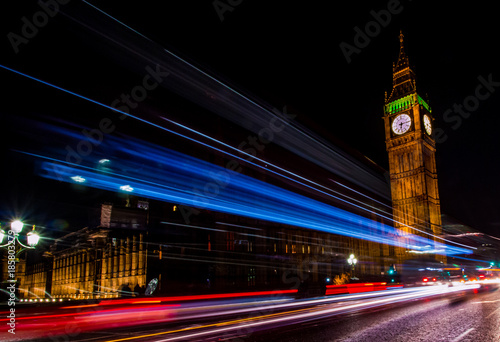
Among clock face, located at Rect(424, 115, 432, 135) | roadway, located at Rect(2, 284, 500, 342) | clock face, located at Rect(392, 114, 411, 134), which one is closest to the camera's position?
roadway, located at Rect(2, 284, 500, 342)

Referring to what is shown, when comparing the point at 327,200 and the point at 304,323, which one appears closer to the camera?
the point at 304,323

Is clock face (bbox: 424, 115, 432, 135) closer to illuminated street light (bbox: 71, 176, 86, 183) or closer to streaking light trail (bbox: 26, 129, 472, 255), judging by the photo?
streaking light trail (bbox: 26, 129, 472, 255)

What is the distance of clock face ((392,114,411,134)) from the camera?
70062 millimetres

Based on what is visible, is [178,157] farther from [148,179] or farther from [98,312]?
[98,312]

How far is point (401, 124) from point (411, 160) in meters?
8.07

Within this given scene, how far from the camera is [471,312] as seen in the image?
408 inches

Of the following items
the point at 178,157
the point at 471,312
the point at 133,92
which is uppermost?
the point at 133,92

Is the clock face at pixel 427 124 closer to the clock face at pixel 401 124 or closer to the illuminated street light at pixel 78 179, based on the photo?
the clock face at pixel 401 124

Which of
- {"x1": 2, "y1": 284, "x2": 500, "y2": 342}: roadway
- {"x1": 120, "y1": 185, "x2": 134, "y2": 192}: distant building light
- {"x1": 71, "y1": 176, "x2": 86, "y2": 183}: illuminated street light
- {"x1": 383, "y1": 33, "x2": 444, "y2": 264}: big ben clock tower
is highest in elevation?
{"x1": 383, "y1": 33, "x2": 444, "y2": 264}: big ben clock tower

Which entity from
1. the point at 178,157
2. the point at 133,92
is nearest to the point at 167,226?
the point at 178,157

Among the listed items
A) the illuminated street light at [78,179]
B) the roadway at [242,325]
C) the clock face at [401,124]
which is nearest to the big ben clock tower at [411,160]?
the clock face at [401,124]

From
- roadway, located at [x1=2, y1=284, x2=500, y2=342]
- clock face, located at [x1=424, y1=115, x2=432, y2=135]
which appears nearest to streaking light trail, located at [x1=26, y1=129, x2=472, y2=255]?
roadway, located at [x1=2, y1=284, x2=500, y2=342]

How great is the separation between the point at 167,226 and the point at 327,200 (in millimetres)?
32904

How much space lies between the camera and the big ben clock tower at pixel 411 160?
2601 inches
